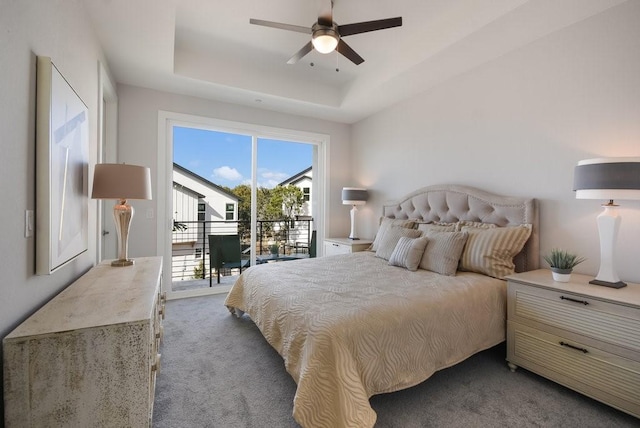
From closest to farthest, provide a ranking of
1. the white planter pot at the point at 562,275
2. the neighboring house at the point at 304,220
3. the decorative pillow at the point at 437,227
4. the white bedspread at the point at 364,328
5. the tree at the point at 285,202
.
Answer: the white bedspread at the point at 364,328 < the white planter pot at the point at 562,275 < the decorative pillow at the point at 437,227 < the tree at the point at 285,202 < the neighboring house at the point at 304,220

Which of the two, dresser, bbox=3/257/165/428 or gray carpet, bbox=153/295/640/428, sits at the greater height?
dresser, bbox=3/257/165/428

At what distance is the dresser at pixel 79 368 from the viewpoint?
1040 mm

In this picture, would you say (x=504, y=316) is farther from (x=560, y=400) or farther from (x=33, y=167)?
(x=33, y=167)

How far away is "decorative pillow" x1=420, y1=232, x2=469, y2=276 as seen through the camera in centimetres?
251

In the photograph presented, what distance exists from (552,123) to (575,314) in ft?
5.17

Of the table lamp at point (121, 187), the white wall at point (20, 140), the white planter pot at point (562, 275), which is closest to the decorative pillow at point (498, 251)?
the white planter pot at point (562, 275)

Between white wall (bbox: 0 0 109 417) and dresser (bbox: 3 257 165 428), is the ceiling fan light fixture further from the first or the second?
dresser (bbox: 3 257 165 428)

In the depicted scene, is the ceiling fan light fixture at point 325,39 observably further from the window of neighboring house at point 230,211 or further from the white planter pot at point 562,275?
the window of neighboring house at point 230,211

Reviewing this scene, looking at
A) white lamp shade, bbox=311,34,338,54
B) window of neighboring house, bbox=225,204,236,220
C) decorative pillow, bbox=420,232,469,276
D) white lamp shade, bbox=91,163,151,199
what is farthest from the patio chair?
white lamp shade, bbox=311,34,338,54

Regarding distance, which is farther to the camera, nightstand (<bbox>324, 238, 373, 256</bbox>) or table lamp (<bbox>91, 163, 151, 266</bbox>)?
nightstand (<bbox>324, 238, 373, 256</bbox>)

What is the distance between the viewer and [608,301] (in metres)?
1.71

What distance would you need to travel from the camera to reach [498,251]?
244 cm

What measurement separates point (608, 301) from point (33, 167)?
3068mm

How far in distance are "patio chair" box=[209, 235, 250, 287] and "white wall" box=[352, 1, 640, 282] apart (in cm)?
276
